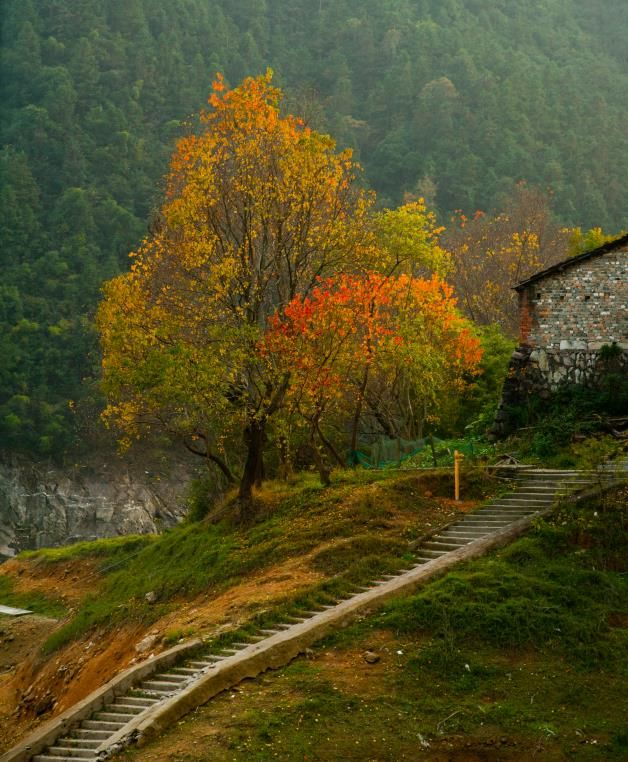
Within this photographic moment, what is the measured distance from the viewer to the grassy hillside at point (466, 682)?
17141 mm

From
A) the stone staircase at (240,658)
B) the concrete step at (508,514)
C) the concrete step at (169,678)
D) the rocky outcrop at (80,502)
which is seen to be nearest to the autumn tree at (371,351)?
the concrete step at (508,514)

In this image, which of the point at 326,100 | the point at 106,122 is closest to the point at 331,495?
the point at 106,122

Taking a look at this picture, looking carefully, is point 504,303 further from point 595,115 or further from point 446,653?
point 595,115

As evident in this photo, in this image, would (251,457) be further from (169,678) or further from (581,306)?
(581,306)

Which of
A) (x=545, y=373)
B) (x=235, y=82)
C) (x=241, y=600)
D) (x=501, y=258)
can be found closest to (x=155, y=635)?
(x=241, y=600)

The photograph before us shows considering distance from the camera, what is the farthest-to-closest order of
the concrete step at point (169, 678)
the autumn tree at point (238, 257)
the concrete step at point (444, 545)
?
1. the autumn tree at point (238, 257)
2. the concrete step at point (444, 545)
3. the concrete step at point (169, 678)

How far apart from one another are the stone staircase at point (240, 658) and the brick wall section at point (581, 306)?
23.6 feet

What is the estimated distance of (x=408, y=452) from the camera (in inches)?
1441

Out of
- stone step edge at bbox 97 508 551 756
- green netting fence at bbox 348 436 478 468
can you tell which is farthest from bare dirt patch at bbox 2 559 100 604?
stone step edge at bbox 97 508 551 756

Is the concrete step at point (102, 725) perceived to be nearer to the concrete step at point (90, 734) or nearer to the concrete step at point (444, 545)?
the concrete step at point (90, 734)

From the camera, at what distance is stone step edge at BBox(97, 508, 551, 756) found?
58.9 ft

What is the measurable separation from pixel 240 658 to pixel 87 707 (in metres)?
2.97

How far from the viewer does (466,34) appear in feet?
412

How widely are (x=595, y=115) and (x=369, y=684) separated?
97582 millimetres
